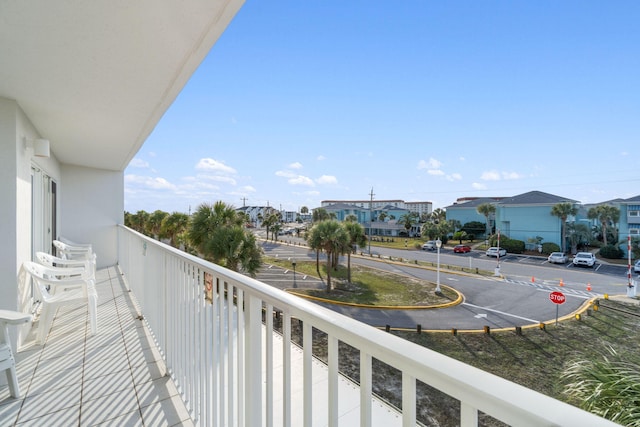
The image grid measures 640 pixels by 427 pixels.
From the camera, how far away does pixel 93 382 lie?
210 cm

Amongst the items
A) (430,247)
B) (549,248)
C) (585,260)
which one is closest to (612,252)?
(549,248)

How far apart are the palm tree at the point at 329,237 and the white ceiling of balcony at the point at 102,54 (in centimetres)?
1298

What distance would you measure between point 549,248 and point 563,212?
364 centimetres

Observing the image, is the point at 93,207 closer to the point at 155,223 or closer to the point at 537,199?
the point at 155,223

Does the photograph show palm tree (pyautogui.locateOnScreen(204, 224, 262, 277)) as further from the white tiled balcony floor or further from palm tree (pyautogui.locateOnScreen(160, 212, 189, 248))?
palm tree (pyautogui.locateOnScreen(160, 212, 189, 248))

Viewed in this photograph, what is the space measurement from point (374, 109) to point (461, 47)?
1353 centimetres

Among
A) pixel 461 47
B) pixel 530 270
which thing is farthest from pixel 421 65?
pixel 530 270

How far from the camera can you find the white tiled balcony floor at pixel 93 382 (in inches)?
68.7

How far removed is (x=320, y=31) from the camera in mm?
11719

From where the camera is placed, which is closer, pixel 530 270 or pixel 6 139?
pixel 6 139

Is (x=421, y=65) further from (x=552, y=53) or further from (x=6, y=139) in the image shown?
(x=6, y=139)

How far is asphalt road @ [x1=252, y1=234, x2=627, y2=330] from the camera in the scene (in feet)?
41.8

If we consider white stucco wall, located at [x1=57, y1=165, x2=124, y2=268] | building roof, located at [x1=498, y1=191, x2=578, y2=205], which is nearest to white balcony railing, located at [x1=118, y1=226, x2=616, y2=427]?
white stucco wall, located at [x1=57, y1=165, x2=124, y2=268]

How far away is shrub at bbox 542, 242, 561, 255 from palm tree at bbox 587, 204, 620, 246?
3841mm
